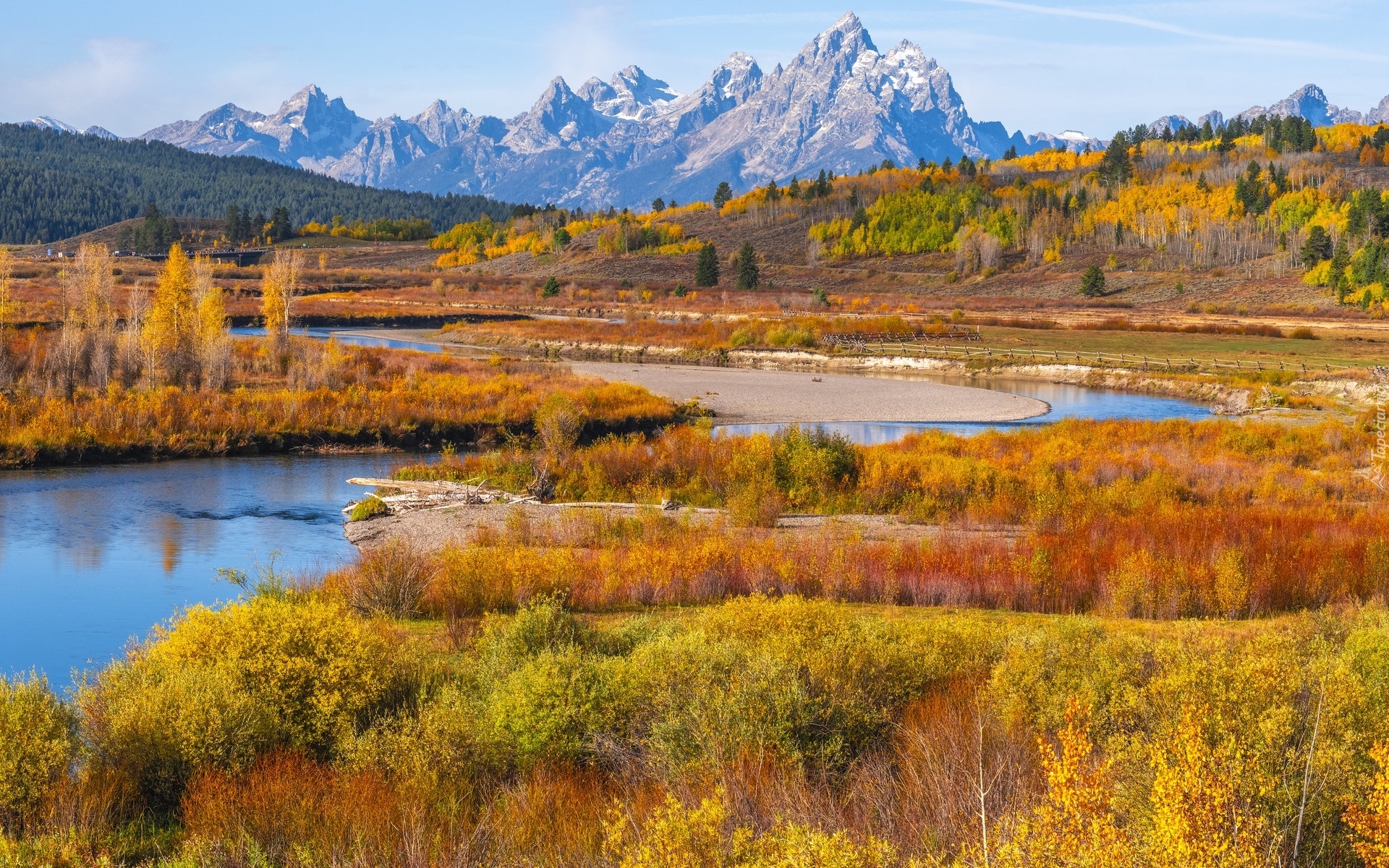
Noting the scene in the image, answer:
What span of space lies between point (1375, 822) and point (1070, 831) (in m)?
1.63

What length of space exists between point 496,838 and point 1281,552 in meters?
13.0

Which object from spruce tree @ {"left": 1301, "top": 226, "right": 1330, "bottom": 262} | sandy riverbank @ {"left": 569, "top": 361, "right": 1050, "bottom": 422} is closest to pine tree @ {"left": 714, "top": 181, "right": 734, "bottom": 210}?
spruce tree @ {"left": 1301, "top": 226, "right": 1330, "bottom": 262}

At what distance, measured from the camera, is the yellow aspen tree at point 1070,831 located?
4.85 meters

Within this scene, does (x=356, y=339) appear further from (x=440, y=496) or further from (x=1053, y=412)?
(x=440, y=496)

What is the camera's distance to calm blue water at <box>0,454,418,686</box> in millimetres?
A: 15430

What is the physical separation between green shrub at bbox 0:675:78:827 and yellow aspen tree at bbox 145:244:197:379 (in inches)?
1175

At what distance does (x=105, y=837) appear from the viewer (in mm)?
7328

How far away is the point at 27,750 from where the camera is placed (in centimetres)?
754

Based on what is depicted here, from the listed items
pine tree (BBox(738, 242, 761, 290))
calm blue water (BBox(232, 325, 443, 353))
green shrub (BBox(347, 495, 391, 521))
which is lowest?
green shrub (BBox(347, 495, 391, 521))

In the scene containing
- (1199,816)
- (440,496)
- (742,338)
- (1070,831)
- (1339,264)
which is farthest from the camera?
(1339,264)

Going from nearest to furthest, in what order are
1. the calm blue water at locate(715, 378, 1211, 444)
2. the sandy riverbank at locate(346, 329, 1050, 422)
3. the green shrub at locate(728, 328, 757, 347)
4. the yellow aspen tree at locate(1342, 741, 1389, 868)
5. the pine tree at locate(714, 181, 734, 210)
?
1. the yellow aspen tree at locate(1342, 741, 1389, 868)
2. the calm blue water at locate(715, 378, 1211, 444)
3. the sandy riverbank at locate(346, 329, 1050, 422)
4. the green shrub at locate(728, 328, 757, 347)
5. the pine tree at locate(714, 181, 734, 210)

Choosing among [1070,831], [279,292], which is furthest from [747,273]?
[1070,831]

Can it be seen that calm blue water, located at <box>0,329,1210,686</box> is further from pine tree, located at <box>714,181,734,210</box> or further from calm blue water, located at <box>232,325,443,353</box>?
pine tree, located at <box>714,181,734,210</box>

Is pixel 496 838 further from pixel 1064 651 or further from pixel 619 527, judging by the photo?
pixel 619 527
